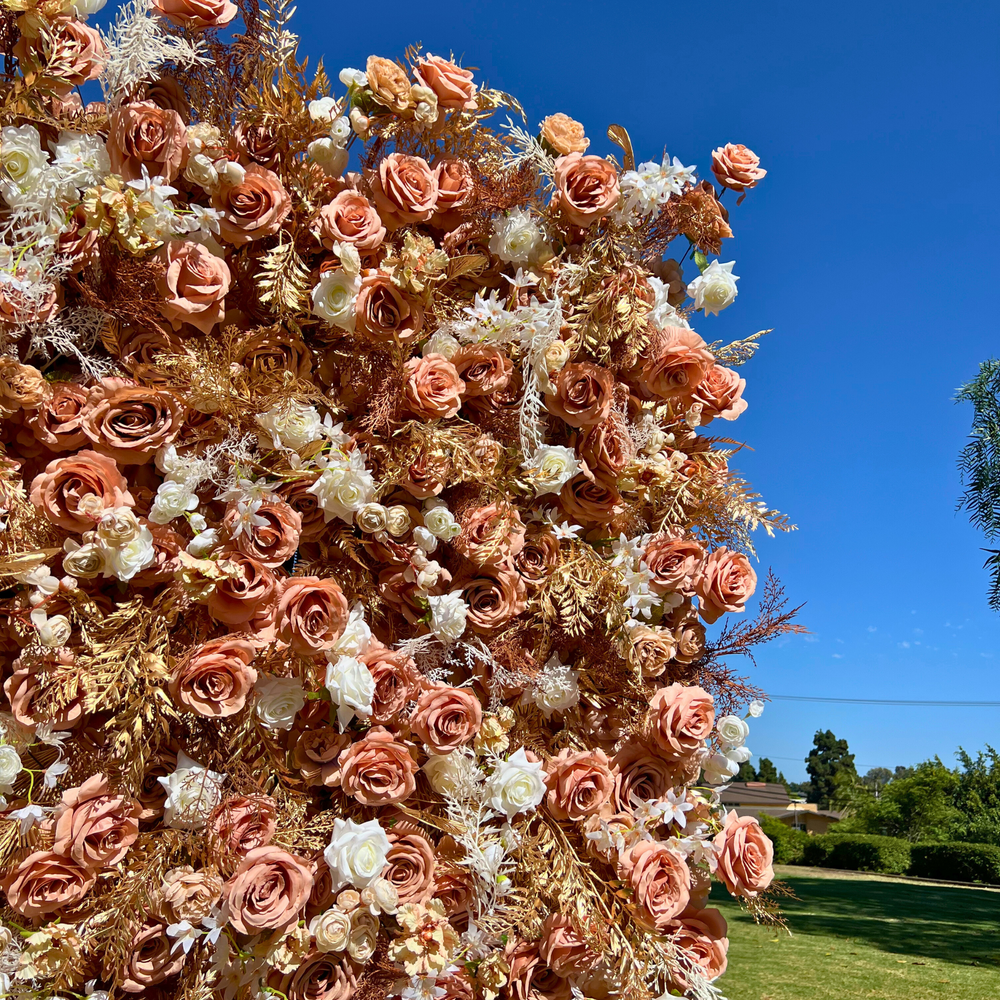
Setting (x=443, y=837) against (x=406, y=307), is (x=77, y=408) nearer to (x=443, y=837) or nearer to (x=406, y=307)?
(x=406, y=307)

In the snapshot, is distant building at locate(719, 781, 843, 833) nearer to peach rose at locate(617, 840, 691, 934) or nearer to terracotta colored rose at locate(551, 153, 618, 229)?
peach rose at locate(617, 840, 691, 934)

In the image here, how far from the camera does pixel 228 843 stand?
67.0 inches

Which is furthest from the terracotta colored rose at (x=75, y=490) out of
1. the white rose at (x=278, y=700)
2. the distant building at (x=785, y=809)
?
the distant building at (x=785, y=809)

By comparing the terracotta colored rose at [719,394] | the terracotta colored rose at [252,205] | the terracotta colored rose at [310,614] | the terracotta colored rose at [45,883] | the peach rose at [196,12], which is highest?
the peach rose at [196,12]

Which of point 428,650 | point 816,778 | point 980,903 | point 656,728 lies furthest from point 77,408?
point 816,778

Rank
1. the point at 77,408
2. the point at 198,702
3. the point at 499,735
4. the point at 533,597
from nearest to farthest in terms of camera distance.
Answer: the point at 198,702 < the point at 77,408 < the point at 499,735 < the point at 533,597

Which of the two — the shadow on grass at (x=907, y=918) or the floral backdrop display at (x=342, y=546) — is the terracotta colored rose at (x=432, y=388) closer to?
the floral backdrop display at (x=342, y=546)

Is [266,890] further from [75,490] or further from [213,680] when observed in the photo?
[75,490]

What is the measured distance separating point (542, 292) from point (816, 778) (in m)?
68.3

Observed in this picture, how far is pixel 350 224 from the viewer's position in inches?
78.1

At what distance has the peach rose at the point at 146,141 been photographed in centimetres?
191

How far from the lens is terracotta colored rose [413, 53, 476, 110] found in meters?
2.16

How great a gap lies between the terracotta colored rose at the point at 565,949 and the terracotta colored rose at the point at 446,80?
211 cm

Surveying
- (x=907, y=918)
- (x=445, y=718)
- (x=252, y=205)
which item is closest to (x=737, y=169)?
(x=252, y=205)
